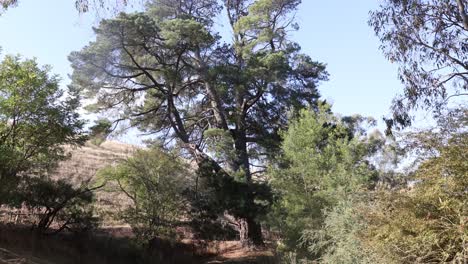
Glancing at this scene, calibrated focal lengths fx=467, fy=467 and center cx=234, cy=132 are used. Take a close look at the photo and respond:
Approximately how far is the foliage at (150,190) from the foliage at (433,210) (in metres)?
12.4

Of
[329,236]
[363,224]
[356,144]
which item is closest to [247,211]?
[356,144]

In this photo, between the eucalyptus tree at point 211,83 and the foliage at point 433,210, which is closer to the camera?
the foliage at point 433,210

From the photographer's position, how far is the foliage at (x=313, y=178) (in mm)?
14328

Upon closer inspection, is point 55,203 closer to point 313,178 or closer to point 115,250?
point 115,250

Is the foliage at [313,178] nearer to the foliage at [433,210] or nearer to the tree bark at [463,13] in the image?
the foliage at [433,210]

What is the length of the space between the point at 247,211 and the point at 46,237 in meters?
8.02

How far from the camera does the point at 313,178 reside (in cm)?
1582

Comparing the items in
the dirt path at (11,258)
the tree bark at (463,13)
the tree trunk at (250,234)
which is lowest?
the dirt path at (11,258)

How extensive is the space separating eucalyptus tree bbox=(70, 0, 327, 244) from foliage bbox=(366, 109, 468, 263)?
36.4 feet

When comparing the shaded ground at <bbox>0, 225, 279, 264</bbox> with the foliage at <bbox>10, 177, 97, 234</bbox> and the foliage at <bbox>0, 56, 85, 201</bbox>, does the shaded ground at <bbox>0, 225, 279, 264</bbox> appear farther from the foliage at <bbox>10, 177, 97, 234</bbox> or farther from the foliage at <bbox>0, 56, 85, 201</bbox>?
the foliage at <bbox>0, 56, 85, 201</bbox>

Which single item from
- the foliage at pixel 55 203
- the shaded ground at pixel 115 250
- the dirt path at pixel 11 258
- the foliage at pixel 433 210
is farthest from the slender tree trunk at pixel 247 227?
the foliage at pixel 433 210

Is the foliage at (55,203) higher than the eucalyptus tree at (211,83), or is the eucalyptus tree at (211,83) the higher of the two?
the eucalyptus tree at (211,83)

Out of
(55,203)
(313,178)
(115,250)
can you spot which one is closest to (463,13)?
(313,178)

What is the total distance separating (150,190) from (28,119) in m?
6.13
